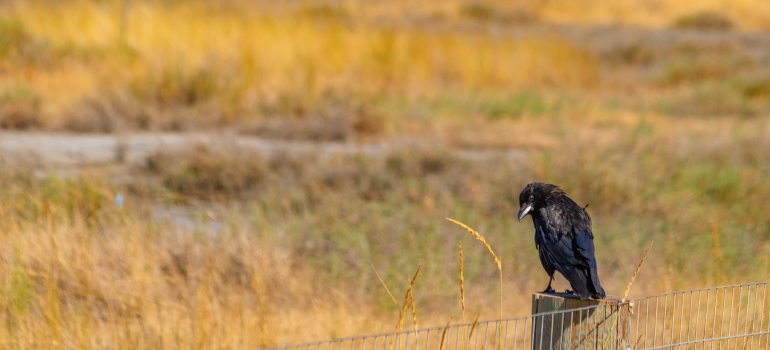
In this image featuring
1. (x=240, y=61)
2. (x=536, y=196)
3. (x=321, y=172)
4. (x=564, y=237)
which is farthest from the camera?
(x=240, y=61)

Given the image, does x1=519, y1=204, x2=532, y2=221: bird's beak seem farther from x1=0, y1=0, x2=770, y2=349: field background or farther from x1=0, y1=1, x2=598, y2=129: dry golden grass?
x1=0, y1=1, x2=598, y2=129: dry golden grass

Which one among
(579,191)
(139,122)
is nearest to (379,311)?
(579,191)

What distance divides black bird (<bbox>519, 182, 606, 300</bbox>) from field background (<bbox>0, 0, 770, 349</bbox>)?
42cm

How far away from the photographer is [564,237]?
4426 millimetres

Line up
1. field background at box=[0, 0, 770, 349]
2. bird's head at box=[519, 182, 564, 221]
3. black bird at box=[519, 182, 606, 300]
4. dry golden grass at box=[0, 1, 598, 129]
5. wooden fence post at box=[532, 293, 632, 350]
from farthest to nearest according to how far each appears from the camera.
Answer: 1. dry golden grass at box=[0, 1, 598, 129]
2. field background at box=[0, 0, 770, 349]
3. bird's head at box=[519, 182, 564, 221]
4. black bird at box=[519, 182, 606, 300]
5. wooden fence post at box=[532, 293, 632, 350]

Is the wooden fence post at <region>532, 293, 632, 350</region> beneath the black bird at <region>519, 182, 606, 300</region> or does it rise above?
beneath

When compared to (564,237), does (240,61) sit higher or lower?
higher

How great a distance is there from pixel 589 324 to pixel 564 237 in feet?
2.21

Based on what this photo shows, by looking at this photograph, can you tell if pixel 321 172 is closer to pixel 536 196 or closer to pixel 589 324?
pixel 536 196

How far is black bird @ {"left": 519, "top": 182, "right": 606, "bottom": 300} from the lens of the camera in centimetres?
419

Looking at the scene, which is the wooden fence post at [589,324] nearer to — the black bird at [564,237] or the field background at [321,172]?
the black bird at [564,237]

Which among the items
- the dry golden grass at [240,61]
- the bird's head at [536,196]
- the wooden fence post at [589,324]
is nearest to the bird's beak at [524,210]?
the bird's head at [536,196]

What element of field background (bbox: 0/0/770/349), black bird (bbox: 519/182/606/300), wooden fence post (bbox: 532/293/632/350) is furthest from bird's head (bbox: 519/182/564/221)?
wooden fence post (bbox: 532/293/632/350)

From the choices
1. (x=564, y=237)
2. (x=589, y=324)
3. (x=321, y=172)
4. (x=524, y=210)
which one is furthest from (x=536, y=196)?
(x=321, y=172)
